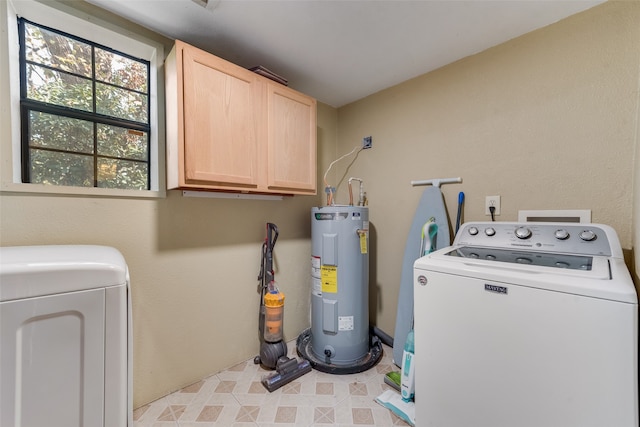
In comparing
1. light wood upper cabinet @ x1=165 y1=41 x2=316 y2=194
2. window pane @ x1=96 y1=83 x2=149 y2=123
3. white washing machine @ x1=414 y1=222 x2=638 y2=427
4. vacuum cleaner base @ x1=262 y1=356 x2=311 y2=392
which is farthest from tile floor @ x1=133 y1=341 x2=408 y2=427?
window pane @ x1=96 y1=83 x2=149 y2=123

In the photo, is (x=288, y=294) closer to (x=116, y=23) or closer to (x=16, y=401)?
(x=16, y=401)

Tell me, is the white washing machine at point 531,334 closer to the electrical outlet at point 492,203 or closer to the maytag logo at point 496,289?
the maytag logo at point 496,289

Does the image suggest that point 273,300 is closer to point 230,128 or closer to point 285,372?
point 285,372

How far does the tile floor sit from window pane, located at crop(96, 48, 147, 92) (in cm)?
195

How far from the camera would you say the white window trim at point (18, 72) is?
1131mm

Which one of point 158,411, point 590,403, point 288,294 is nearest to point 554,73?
point 590,403

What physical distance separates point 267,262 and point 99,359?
118 cm

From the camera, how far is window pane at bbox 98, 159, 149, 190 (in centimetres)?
146

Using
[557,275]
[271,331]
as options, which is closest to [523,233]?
[557,275]

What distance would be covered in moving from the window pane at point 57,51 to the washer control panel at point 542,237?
7.90 ft

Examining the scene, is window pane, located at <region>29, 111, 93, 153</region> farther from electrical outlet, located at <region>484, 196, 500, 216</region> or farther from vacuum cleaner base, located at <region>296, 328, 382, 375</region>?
electrical outlet, located at <region>484, 196, 500, 216</region>

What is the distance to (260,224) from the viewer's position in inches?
80.0

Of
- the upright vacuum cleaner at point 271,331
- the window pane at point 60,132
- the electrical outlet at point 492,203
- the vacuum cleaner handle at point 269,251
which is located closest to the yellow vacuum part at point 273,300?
the upright vacuum cleaner at point 271,331

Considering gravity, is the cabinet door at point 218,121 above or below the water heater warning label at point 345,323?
above
